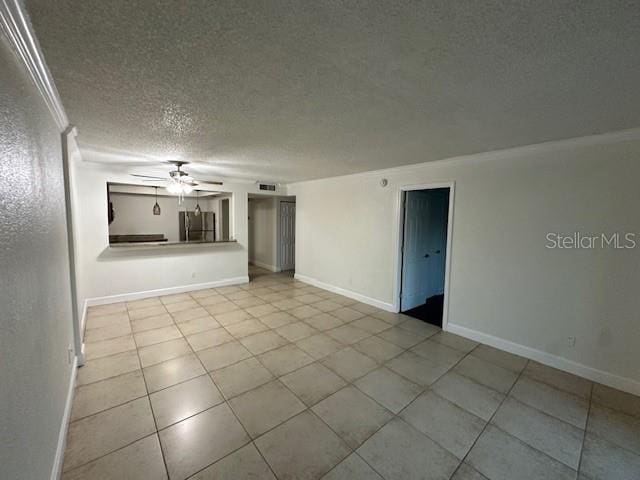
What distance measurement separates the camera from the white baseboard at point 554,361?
95.7 inches

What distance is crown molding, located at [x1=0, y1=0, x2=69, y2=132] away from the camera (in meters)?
1.01

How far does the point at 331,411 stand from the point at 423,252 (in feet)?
10.9

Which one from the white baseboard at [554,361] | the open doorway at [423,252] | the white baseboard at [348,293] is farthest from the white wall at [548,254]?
the white baseboard at [348,293]

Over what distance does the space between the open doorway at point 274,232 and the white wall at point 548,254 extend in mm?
3752

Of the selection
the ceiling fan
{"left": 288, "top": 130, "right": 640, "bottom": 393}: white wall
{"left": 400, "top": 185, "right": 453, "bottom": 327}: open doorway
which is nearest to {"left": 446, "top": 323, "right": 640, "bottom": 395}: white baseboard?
{"left": 288, "top": 130, "right": 640, "bottom": 393}: white wall

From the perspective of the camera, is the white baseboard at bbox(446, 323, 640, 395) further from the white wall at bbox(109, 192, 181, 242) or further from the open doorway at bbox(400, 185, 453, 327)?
the white wall at bbox(109, 192, 181, 242)

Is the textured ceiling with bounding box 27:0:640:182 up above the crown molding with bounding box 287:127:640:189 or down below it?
above

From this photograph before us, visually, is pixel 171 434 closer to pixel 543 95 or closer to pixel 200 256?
pixel 543 95

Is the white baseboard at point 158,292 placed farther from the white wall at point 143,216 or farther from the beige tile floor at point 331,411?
the white wall at point 143,216

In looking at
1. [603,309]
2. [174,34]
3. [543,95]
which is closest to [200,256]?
[174,34]

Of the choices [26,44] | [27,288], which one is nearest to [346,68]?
[26,44]

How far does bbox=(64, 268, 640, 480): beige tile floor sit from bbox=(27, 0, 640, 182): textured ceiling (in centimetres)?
238

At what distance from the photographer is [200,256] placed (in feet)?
18.0

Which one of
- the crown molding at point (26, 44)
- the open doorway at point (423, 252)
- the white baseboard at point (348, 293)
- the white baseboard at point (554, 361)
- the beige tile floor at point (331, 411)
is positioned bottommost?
the beige tile floor at point (331, 411)
